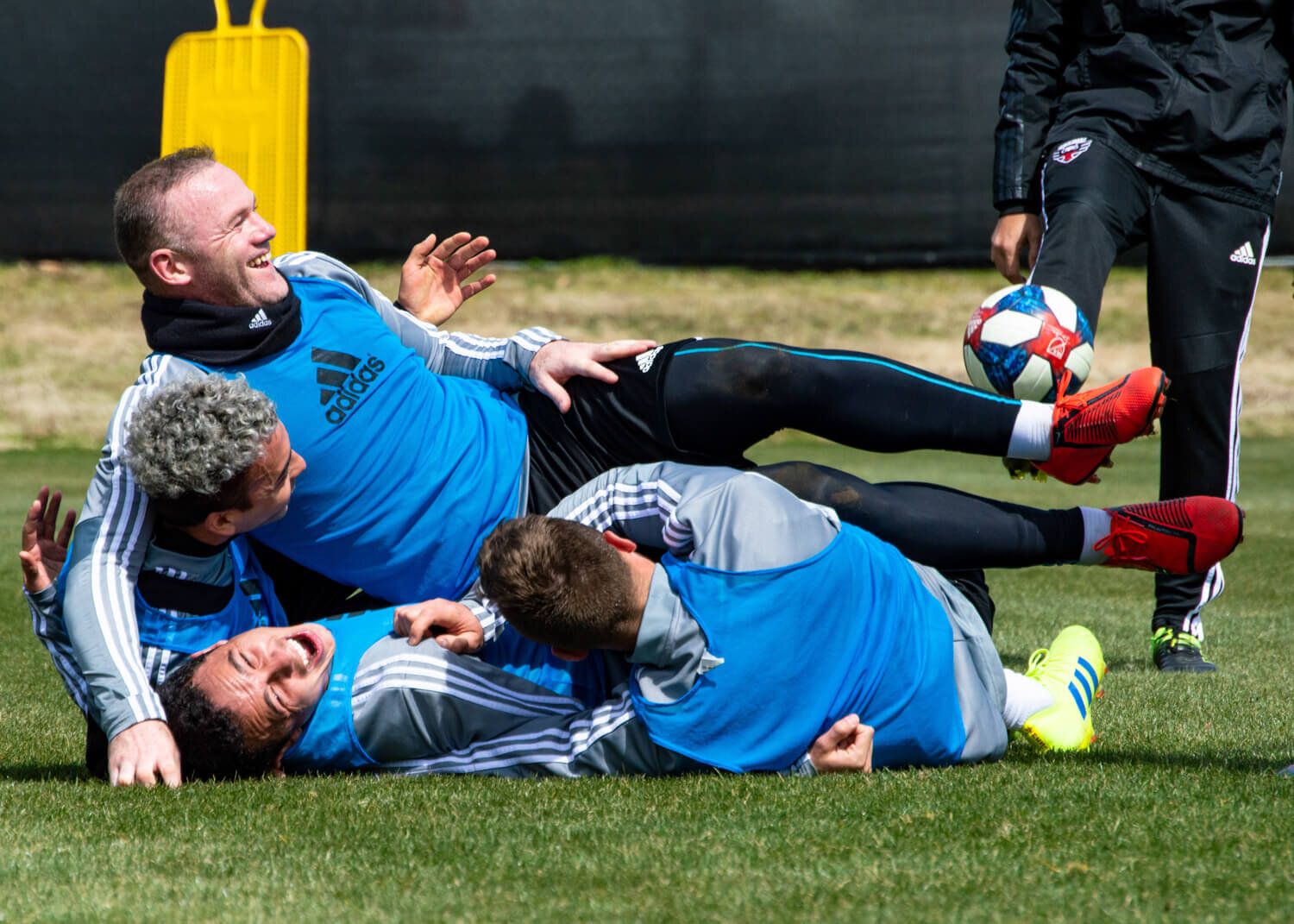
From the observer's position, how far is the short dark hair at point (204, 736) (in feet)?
8.34

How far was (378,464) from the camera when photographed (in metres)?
2.91

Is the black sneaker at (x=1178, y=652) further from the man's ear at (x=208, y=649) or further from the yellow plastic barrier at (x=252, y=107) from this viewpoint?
the yellow plastic barrier at (x=252, y=107)

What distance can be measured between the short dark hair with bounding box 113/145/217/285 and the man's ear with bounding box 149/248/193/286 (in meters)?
0.01

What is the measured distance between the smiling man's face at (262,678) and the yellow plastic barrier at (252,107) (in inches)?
211

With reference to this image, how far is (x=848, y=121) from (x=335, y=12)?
5.01 meters

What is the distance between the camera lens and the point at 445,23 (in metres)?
12.6

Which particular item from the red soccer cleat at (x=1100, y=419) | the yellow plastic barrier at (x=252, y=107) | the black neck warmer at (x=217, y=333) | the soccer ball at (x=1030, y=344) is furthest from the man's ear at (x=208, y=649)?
the yellow plastic barrier at (x=252, y=107)

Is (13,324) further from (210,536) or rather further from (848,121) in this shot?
(210,536)

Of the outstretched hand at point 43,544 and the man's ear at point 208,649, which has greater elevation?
the outstretched hand at point 43,544

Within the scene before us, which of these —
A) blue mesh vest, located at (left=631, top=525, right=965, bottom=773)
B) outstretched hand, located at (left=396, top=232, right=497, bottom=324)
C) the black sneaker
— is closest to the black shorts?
blue mesh vest, located at (left=631, top=525, right=965, bottom=773)

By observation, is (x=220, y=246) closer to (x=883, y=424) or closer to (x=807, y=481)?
(x=807, y=481)

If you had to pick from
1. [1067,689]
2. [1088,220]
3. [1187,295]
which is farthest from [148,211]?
[1187,295]

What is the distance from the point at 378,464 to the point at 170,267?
63 centimetres

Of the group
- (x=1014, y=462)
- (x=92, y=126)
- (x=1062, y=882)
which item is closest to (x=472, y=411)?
(x=1014, y=462)
